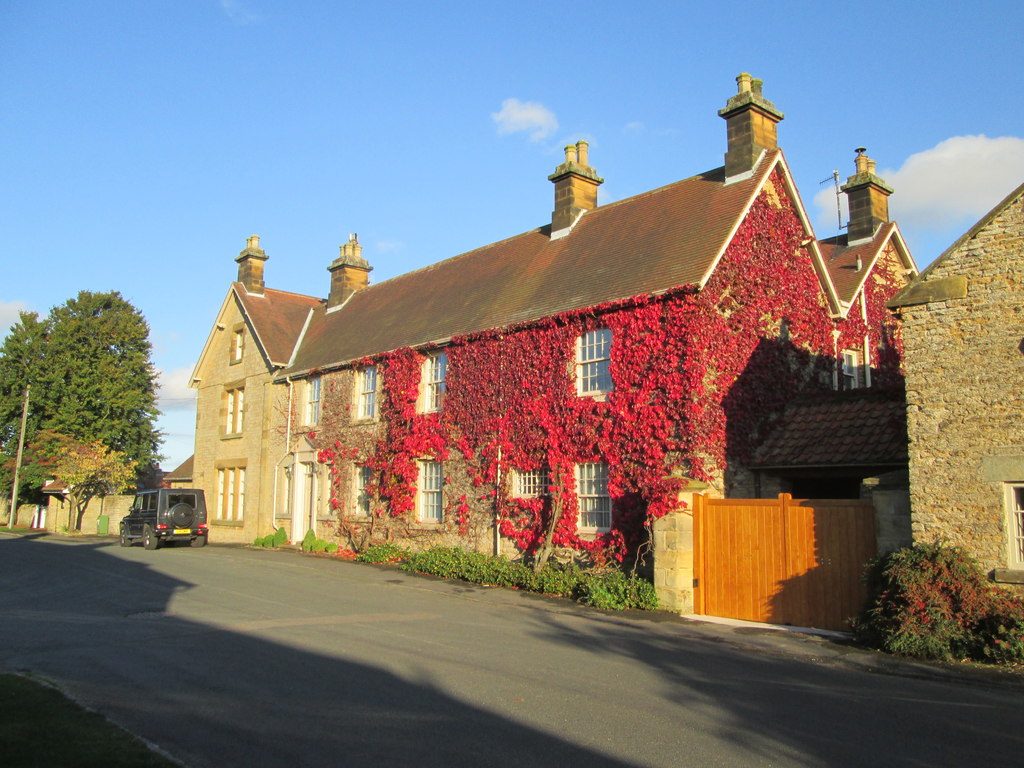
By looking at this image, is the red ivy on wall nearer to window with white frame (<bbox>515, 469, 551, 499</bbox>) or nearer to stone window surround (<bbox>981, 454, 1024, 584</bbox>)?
window with white frame (<bbox>515, 469, 551, 499</bbox>)

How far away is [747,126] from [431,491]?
39.1 ft

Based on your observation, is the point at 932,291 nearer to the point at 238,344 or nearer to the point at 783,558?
the point at 783,558

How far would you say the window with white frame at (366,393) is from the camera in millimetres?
25203

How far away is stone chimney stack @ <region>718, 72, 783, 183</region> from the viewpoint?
19156mm

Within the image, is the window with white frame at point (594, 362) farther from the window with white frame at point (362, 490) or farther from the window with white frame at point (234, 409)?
the window with white frame at point (234, 409)

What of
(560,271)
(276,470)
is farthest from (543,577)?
(276,470)

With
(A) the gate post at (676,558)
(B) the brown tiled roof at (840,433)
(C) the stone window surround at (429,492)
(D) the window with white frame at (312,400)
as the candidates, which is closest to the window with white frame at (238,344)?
(D) the window with white frame at (312,400)

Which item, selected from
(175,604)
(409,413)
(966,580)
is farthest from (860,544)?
(409,413)

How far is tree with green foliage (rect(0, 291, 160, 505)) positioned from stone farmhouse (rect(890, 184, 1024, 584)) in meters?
44.8

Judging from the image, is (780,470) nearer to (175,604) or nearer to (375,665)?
(375,665)

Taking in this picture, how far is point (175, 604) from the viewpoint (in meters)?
14.6

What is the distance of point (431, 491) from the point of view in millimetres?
22656

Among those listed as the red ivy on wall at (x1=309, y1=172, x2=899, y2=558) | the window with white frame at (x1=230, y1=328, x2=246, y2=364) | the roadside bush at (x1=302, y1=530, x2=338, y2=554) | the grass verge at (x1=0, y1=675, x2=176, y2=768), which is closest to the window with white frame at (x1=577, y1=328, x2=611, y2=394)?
the red ivy on wall at (x1=309, y1=172, x2=899, y2=558)

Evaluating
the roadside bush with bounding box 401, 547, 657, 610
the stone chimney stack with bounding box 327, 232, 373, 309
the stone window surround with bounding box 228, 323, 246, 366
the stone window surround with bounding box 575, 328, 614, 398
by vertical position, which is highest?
the stone chimney stack with bounding box 327, 232, 373, 309
